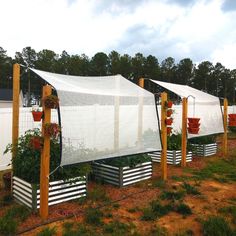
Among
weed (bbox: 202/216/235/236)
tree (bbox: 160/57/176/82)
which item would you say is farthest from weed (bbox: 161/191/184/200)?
tree (bbox: 160/57/176/82)

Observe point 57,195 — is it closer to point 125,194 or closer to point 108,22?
point 125,194

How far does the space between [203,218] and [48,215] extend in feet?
7.39

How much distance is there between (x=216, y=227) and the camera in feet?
11.7

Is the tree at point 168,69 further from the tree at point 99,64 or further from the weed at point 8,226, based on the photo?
the weed at point 8,226

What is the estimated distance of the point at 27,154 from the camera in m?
4.68

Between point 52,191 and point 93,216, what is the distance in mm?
826

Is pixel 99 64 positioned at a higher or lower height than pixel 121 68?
higher

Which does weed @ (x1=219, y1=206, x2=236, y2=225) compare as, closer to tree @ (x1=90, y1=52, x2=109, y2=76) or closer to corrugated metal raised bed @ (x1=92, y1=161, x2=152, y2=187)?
corrugated metal raised bed @ (x1=92, y1=161, x2=152, y2=187)

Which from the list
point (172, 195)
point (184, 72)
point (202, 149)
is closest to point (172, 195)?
point (172, 195)

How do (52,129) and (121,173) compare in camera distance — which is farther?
(121,173)

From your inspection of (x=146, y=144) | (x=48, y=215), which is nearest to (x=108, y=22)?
(x=146, y=144)

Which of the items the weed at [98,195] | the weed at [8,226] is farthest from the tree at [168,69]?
the weed at [8,226]

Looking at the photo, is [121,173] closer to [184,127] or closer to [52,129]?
[52,129]

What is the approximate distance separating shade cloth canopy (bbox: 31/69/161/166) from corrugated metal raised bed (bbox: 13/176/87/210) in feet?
1.61
